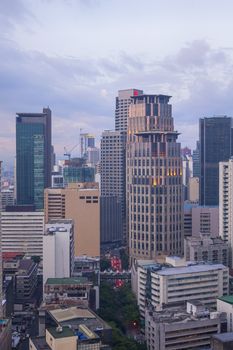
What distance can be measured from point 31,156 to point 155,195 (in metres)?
27.2

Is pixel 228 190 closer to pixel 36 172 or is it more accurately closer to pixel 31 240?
pixel 31 240

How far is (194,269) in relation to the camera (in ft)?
92.3

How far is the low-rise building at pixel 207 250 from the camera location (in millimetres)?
34500

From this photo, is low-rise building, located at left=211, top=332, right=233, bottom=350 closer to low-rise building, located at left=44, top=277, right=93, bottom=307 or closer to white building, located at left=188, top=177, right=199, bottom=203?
low-rise building, located at left=44, top=277, right=93, bottom=307

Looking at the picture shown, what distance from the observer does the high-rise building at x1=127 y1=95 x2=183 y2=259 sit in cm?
3888

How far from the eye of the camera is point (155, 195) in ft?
128

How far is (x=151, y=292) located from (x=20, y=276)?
9.03m

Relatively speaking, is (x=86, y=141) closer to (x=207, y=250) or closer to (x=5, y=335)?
(x=207, y=250)

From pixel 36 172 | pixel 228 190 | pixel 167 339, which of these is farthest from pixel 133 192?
pixel 36 172

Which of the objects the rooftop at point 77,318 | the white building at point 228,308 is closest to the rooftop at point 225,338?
the white building at point 228,308

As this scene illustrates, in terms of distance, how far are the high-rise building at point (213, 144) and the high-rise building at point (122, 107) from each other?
953 centimetres

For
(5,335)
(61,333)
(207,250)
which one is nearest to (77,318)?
(5,335)

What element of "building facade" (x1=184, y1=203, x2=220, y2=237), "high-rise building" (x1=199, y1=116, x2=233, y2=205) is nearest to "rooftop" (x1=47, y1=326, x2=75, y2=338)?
"building facade" (x1=184, y1=203, x2=220, y2=237)

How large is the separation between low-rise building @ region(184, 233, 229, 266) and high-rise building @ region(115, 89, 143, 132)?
2867 cm
